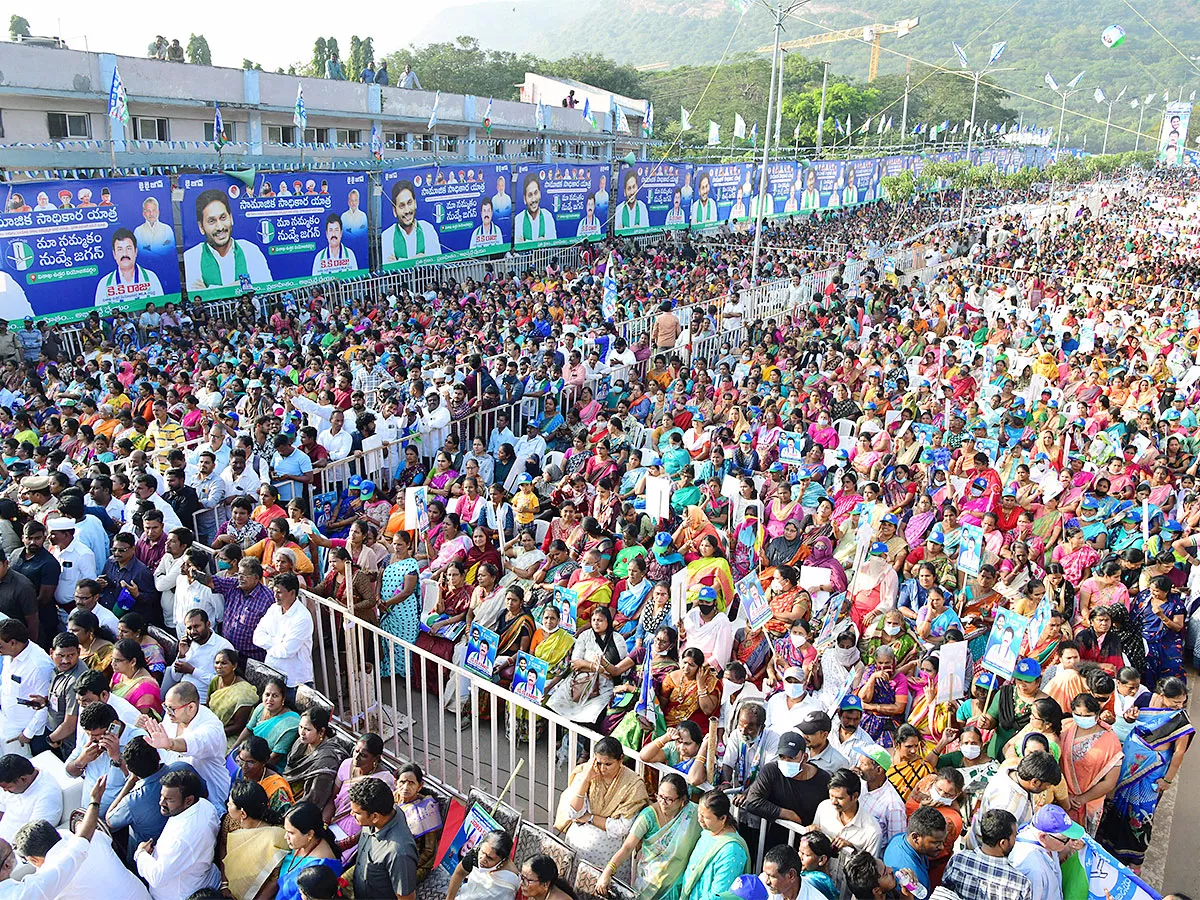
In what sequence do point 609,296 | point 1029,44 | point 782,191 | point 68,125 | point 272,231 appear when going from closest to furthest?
point 272,231 < point 609,296 < point 68,125 < point 782,191 < point 1029,44

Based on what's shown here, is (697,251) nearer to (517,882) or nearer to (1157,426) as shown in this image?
(1157,426)

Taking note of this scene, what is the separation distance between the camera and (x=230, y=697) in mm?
5062

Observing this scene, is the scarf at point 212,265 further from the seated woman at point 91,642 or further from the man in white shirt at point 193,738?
the man in white shirt at point 193,738

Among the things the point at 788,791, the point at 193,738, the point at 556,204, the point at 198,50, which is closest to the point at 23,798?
the point at 193,738

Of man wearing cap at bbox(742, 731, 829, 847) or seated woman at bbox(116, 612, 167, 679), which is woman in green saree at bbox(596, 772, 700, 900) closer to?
man wearing cap at bbox(742, 731, 829, 847)

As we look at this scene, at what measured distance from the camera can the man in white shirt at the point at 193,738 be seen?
4414 millimetres

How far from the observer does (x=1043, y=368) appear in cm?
1211

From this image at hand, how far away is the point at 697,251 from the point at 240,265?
13614mm

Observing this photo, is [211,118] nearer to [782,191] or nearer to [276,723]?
[782,191]

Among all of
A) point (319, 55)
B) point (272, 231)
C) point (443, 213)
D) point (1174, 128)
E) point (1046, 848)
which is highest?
point (319, 55)

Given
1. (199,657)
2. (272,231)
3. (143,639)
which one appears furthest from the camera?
(272,231)

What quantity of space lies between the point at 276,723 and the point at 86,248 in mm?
11537

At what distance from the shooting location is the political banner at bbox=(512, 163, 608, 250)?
2175cm

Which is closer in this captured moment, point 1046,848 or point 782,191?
point 1046,848
